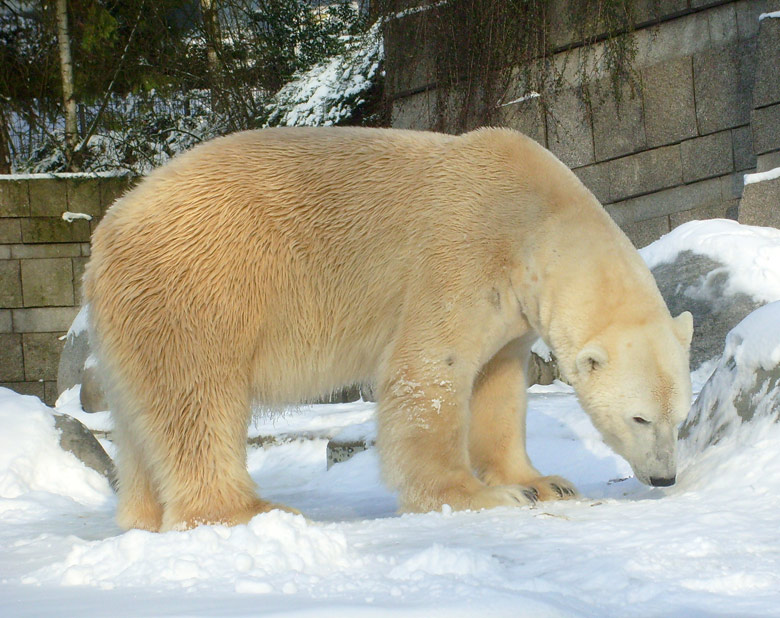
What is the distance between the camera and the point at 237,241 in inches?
127

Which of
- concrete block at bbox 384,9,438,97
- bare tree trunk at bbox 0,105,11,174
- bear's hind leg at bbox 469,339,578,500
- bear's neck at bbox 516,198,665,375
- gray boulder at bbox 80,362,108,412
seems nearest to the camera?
bear's neck at bbox 516,198,665,375

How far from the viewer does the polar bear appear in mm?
3096

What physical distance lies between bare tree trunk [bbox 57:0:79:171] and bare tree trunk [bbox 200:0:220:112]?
1.56m

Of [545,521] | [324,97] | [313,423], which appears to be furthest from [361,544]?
[324,97]

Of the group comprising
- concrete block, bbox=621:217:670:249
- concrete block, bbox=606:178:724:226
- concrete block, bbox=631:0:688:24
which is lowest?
concrete block, bbox=621:217:670:249

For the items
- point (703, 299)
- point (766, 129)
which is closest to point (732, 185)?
point (766, 129)

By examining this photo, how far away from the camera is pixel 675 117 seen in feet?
24.3

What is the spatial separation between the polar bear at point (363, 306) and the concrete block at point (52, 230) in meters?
6.55

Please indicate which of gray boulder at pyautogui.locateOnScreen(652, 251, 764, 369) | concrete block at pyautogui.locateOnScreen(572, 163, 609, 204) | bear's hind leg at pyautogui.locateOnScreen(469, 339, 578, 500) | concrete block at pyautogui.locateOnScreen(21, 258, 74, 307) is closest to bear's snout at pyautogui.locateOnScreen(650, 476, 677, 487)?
bear's hind leg at pyautogui.locateOnScreen(469, 339, 578, 500)

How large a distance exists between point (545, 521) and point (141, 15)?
381 inches

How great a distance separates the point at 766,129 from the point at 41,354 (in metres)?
7.25

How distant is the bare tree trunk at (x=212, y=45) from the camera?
10539mm

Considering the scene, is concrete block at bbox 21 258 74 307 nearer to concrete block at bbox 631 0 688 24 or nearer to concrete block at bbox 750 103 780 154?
concrete block at bbox 631 0 688 24

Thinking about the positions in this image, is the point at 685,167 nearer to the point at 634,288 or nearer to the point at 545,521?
the point at 634,288
